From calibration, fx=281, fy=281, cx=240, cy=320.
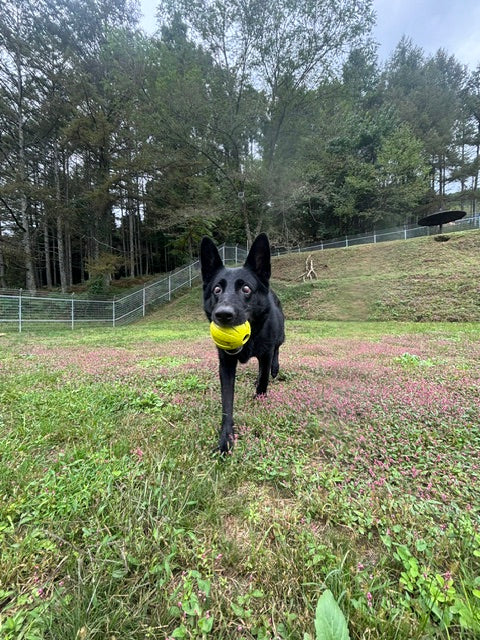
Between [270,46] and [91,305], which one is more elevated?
[270,46]

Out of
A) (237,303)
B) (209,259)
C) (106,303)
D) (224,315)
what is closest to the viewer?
(224,315)

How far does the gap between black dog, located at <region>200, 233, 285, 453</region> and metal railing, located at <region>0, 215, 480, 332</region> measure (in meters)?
12.7

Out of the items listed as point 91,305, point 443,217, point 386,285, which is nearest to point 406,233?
point 443,217

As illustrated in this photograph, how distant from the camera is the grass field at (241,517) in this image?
911mm

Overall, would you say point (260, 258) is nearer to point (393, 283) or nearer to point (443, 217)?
point (393, 283)

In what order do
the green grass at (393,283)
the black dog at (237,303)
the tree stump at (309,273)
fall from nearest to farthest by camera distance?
the black dog at (237,303), the green grass at (393,283), the tree stump at (309,273)

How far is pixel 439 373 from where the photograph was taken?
363cm

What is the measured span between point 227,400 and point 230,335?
575 mm

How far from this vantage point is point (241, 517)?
139 cm

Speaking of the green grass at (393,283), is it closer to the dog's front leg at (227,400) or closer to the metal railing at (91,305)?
the metal railing at (91,305)

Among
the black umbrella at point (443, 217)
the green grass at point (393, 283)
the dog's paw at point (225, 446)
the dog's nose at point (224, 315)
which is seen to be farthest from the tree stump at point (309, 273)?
the dog's paw at point (225, 446)

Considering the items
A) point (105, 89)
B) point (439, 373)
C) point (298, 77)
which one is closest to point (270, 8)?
point (298, 77)

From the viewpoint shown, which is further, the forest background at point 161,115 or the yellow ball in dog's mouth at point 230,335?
the forest background at point 161,115

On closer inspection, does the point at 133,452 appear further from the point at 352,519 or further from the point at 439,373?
the point at 439,373
